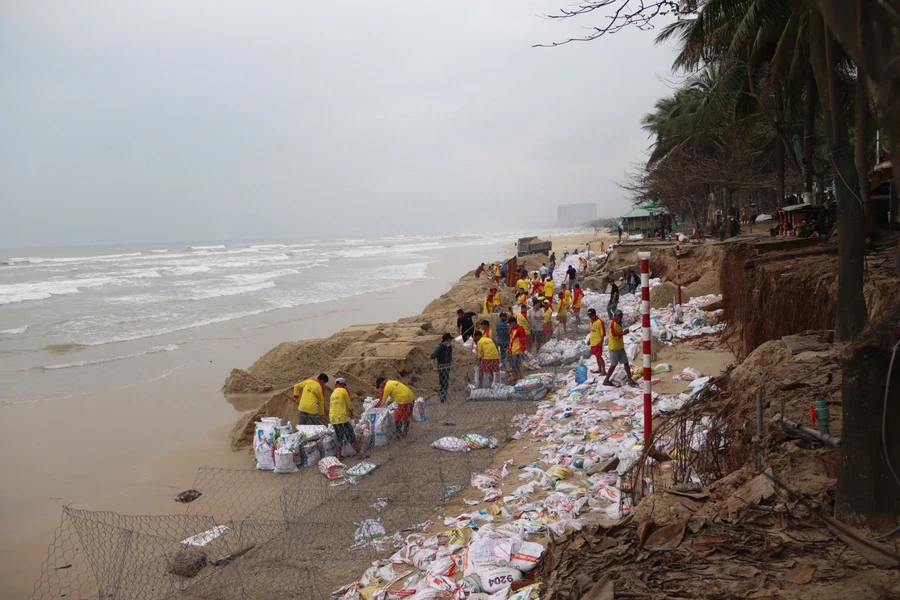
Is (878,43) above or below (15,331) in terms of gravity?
above

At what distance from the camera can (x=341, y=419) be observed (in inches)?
300

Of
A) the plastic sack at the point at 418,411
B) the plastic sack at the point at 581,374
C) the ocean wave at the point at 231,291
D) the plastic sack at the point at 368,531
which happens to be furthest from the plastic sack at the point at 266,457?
the ocean wave at the point at 231,291

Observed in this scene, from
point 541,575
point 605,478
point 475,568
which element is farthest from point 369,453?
point 541,575

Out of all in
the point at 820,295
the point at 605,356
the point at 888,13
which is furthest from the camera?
the point at 605,356

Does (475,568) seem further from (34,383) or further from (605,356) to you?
(34,383)

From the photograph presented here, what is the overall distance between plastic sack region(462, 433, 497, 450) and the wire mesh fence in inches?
3.7

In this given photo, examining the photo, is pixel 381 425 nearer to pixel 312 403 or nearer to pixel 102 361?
pixel 312 403

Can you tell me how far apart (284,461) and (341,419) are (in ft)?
2.77

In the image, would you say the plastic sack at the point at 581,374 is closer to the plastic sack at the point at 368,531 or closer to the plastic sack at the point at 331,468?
the plastic sack at the point at 331,468

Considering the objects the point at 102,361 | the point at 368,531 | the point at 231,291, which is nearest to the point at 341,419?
the point at 368,531

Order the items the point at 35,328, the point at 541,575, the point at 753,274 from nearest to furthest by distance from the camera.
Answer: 1. the point at 541,575
2. the point at 753,274
3. the point at 35,328

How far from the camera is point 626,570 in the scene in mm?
2979

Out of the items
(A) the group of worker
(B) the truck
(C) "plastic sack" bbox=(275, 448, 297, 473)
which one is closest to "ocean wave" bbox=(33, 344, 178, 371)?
(A) the group of worker

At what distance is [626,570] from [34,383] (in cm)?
1478
